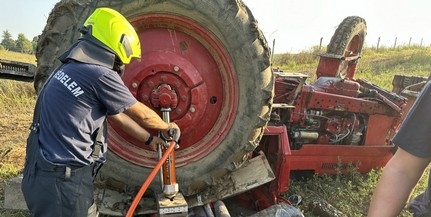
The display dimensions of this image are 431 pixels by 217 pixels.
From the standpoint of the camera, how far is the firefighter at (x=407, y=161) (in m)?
1.62

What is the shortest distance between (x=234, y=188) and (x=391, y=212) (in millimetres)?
1753

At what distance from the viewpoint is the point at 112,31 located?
101 inches

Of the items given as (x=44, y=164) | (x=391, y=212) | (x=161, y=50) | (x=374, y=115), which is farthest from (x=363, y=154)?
(x=44, y=164)

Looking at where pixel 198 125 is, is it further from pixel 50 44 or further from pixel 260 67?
pixel 50 44

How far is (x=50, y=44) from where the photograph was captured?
2.89 metres

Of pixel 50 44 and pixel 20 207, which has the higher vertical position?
pixel 50 44

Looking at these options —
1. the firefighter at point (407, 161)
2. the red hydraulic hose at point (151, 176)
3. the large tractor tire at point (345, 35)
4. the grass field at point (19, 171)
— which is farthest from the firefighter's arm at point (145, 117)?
the large tractor tire at point (345, 35)

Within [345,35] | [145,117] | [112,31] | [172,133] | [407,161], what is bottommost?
[172,133]

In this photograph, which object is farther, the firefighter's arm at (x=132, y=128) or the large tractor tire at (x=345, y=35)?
the large tractor tire at (x=345, y=35)

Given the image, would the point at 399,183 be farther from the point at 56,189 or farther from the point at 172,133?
the point at 56,189

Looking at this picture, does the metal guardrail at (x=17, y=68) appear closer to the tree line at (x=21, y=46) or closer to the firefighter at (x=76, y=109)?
the tree line at (x=21, y=46)

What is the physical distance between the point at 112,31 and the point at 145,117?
1.97 feet

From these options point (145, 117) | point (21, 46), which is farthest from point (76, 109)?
point (21, 46)

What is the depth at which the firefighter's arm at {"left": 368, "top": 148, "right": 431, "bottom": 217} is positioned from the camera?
5.43ft
